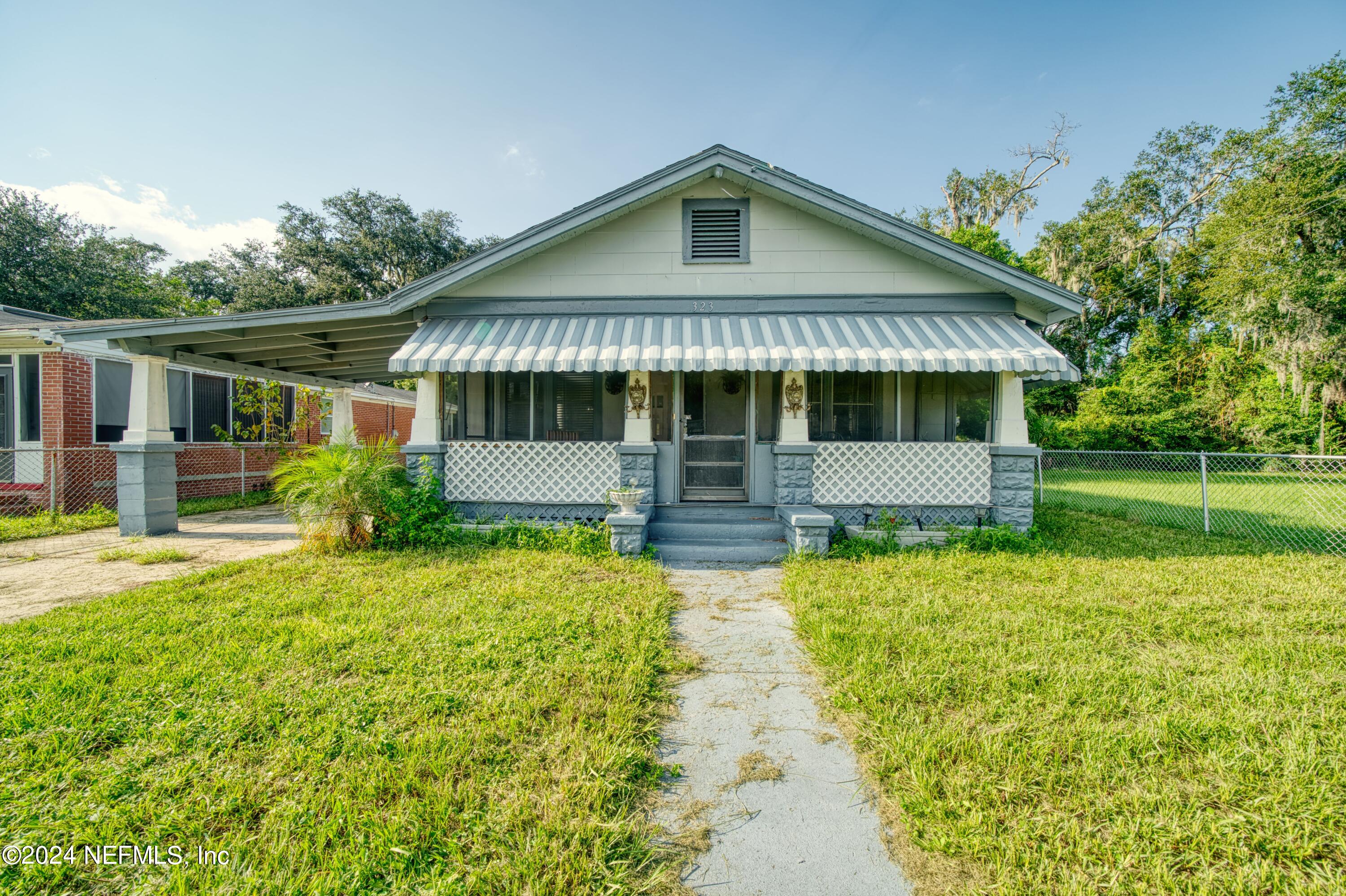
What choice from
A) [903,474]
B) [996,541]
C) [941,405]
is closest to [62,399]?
[903,474]

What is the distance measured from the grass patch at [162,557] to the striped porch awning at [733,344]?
341 cm

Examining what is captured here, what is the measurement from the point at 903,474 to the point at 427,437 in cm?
652

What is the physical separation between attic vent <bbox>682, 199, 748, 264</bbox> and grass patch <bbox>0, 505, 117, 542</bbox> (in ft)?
33.9

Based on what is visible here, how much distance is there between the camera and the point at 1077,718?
2.84 metres

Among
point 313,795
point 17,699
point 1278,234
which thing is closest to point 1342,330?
point 1278,234

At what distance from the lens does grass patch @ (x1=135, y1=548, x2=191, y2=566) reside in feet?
20.5

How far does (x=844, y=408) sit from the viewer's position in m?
8.55

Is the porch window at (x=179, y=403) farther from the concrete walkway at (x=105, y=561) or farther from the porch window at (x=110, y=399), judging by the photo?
the concrete walkway at (x=105, y=561)

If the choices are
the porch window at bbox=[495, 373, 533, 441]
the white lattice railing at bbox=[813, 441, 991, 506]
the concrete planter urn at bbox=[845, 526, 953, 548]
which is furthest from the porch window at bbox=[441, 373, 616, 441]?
the concrete planter urn at bbox=[845, 526, 953, 548]

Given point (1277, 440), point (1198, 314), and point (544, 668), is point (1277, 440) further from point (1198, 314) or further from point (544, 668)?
point (544, 668)

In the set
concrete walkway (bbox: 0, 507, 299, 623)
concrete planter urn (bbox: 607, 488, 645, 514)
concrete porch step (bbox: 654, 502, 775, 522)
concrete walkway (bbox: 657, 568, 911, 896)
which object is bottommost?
concrete walkway (bbox: 657, 568, 911, 896)

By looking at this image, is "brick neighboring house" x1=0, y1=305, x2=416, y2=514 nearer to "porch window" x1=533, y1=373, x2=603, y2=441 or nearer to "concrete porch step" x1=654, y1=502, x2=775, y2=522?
"porch window" x1=533, y1=373, x2=603, y2=441

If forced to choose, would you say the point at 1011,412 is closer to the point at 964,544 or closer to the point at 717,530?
the point at 964,544

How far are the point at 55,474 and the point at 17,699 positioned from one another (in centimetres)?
970
